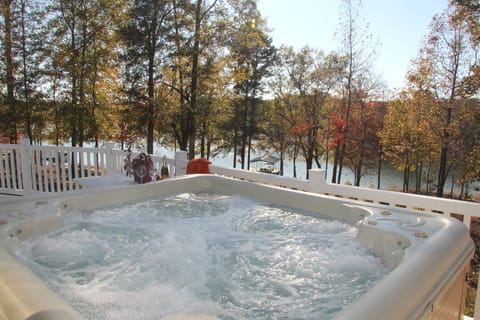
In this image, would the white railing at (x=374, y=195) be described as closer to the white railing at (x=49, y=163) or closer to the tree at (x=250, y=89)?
the white railing at (x=49, y=163)

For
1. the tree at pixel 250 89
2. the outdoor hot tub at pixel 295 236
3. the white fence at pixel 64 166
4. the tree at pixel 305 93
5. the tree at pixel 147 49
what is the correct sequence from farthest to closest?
the tree at pixel 250 89
the tree at pixel 305 93
the tree at pixel 147 49
the white fence at pixel 64 166
the outdoor hot tub at pixel 295 236

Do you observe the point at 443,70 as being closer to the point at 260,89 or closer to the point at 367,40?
the point at 367,40

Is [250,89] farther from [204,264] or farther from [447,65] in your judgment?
[204,264]

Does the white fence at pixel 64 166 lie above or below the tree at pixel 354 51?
below

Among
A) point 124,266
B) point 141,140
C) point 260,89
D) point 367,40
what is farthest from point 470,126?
point 141,140

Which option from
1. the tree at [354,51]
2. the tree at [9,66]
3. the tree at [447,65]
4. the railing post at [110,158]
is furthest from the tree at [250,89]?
the railing post at [110,158]

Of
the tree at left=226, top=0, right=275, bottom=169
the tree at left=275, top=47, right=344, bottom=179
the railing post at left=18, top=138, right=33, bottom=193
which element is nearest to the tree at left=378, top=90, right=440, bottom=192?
the tree at left=275, top=47, right=344, bottom=179

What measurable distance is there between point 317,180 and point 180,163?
1567mm

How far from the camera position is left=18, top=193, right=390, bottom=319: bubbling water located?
1.18 meters

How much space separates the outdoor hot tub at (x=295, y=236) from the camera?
0.88 m

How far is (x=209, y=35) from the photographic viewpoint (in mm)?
7570

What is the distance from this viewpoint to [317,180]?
7.96 feet

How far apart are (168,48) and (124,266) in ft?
24.9

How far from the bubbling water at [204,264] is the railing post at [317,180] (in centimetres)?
32
